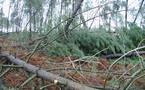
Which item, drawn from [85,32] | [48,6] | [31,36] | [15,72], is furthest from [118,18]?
[48,6]

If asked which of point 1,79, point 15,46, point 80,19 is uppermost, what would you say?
point 80,19

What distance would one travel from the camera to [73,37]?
4555 mm

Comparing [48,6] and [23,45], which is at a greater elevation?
[48,6]

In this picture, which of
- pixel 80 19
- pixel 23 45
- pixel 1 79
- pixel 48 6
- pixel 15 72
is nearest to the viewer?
pixel 1 79

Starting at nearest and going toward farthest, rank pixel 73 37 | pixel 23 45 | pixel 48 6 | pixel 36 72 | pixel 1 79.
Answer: pixel 36 72, pixel 1 79, pixel 23 45, pixel 73 37, pixel 48 6

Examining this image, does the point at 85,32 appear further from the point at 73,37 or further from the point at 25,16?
the point at 25,16

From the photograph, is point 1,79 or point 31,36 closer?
point 1,79

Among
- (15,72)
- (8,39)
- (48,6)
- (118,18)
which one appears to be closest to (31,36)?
(8,39)

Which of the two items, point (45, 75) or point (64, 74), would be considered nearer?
point (45, 75)

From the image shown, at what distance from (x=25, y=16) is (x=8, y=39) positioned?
3.58 metres

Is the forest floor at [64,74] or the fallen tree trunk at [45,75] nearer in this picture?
the fallen tree trunk at [45,75]

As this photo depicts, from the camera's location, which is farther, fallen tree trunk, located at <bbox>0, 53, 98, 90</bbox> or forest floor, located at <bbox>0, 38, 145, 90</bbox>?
forest floor, located at <bbox>0, 38, 145, 90</bbox>

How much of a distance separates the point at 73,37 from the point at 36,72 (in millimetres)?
1835

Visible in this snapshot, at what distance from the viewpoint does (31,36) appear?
4.34 meters
